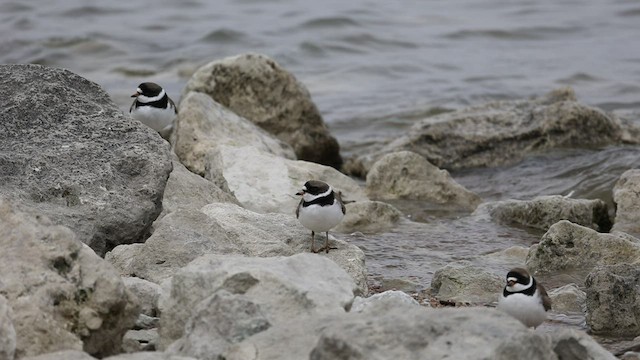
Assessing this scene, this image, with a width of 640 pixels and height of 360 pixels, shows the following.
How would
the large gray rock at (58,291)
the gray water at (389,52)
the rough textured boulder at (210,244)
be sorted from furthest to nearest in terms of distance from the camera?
the gray water at (389,52)
the rough textured boulder at (210,244)
the large gray rock at (58,291)

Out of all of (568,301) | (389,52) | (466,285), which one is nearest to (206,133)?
(466,285)

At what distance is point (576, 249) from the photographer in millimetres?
9773

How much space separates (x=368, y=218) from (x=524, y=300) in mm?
4346

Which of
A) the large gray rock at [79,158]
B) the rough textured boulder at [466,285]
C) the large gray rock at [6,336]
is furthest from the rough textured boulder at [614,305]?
the large gray rock at [6,336]

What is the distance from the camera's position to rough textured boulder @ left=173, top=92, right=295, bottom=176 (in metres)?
12.5

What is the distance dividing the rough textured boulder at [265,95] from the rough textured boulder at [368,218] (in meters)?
3.53

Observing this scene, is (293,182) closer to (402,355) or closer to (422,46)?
(402,355)

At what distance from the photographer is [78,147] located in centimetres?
826

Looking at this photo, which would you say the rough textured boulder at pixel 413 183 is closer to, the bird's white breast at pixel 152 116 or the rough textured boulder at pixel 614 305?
the bird's white breast at pixel 152 116

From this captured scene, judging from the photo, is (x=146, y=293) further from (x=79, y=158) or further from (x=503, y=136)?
(x=503, y=136)

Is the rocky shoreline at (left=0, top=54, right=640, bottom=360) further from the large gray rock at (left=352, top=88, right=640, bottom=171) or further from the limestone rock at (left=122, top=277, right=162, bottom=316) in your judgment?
the large gray rock at (left=352, top=88, right=640, bottom=171)

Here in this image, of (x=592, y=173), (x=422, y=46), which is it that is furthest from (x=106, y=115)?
(x=422, y=46)

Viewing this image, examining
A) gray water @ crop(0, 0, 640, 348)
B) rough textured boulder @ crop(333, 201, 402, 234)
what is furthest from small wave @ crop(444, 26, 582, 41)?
rough textured boulder @ crop(333, 201, 402, 234)

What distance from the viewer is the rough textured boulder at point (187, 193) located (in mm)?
9617
